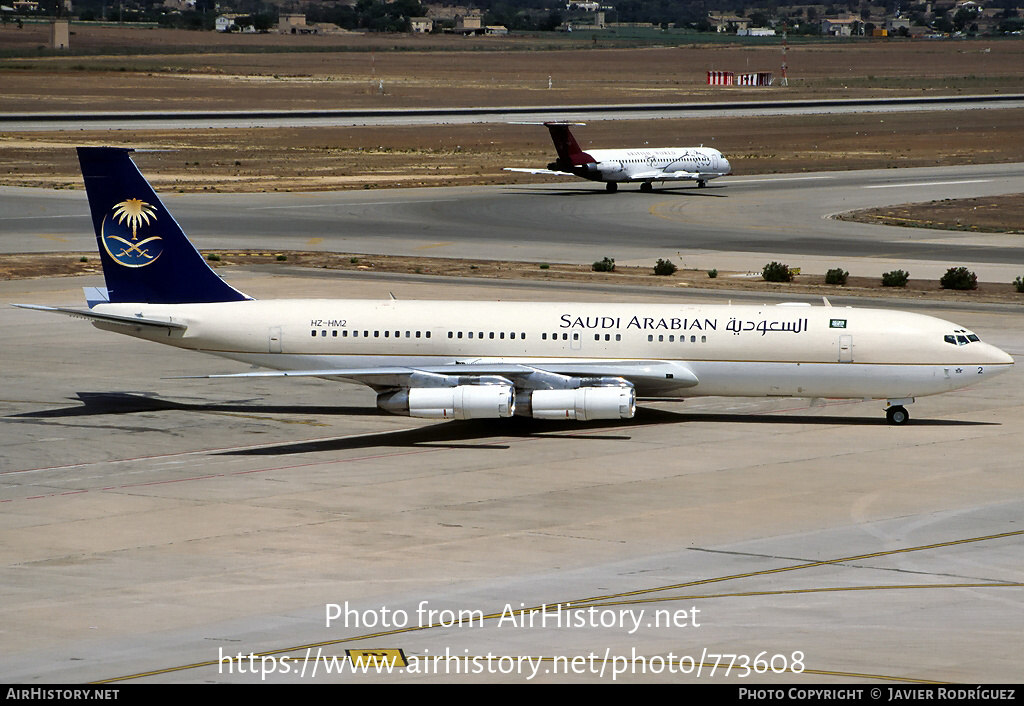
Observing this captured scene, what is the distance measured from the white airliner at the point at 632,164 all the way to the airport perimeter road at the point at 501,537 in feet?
247

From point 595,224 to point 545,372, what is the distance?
63.8 m

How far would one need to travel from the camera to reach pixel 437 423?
50.0 metres

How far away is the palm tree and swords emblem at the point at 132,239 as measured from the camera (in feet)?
165

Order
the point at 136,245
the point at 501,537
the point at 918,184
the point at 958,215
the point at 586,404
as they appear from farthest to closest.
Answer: the point at 918,184, the point at 958,215, the point at 136,245, the point at 586,404, the point at 501,537

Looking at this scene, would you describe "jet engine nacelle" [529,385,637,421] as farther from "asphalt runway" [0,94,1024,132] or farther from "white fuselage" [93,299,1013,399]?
"asphalt runway" [0,94,1024,132]

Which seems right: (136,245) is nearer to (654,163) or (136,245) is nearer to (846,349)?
(846,349)

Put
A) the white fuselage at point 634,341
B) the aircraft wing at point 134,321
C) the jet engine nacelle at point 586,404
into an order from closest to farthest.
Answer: the jet engine nacelle at point 586,404, the white fuselage at point 634,341, the aircraft wing at point 134,321

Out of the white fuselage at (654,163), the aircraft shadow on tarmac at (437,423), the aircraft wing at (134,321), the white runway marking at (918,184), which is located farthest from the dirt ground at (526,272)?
the white runway marking at (918,184)

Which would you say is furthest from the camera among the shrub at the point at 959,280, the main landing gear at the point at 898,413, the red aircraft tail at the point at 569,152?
the red aircraft tail at the point at 569,152

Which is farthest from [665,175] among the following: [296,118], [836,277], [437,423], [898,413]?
[437,423]

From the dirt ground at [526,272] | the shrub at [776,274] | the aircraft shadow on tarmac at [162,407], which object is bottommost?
the aircraft shadow on tarmac at [162,407]

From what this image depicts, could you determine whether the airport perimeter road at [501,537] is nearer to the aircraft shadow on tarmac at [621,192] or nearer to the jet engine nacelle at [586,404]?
the jet engine nacelle at [586,404]

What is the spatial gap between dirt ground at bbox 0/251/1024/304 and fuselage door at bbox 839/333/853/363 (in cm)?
3168

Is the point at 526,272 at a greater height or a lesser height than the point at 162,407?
greater
